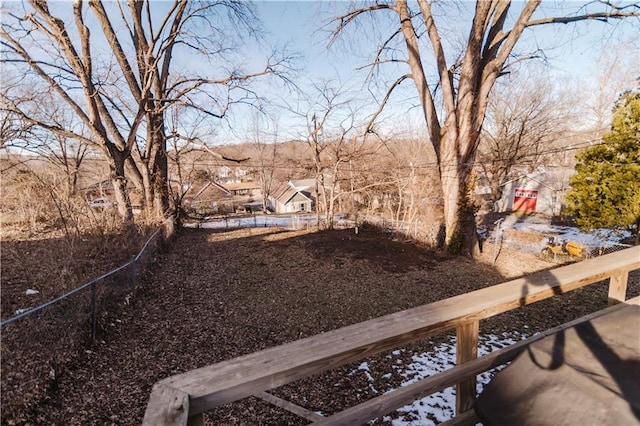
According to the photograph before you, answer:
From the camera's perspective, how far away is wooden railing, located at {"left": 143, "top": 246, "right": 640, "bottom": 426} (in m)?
0.79

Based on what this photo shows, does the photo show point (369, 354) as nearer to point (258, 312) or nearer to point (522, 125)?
point (258, 312)

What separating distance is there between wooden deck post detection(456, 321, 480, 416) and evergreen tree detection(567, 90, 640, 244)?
32.6 feet

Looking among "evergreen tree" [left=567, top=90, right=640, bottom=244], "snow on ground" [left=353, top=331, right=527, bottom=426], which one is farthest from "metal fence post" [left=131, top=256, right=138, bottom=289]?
"evergreen tree" [left=567, top=90, right=640, bottom=244]

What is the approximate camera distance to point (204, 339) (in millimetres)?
3850

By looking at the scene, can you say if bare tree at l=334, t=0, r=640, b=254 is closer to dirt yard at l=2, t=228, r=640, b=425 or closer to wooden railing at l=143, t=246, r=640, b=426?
dirt yard at l=2, t=228, r=640, b=425

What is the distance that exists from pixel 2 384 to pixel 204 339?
180cm

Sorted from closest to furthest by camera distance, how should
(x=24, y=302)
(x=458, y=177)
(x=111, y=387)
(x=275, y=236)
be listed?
1. (x=111, y=387)
2. (x=24, y=302)
3. (x=458, y=177)
4. (x=275, y=236)

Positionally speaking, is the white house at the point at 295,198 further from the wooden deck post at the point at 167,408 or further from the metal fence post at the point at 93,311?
the wooden deck post at the point at 167,408

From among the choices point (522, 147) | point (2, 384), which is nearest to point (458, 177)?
point (2, 384)

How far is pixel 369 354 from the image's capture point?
1.03 metres

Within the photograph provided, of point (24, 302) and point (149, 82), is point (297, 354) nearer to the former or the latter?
point (24, 302)

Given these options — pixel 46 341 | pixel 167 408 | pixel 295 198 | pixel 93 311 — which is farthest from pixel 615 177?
pixel 295 198

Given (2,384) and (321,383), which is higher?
(2,384)

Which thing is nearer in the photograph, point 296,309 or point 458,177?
point 296,309
